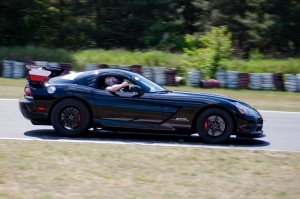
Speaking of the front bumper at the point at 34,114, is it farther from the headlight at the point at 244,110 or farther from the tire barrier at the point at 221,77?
the tire barrier at the point at 221,77

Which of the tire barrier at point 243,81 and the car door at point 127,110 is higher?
the tire barrier at point 243,81

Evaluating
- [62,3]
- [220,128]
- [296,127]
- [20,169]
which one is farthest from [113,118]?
[62,3]

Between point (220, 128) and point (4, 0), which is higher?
point (4, 0)

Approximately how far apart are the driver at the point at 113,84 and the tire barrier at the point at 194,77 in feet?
43.4

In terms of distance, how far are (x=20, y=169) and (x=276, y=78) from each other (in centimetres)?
1778

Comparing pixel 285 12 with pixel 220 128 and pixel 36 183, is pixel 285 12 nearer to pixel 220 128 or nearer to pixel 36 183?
pixel 220 128

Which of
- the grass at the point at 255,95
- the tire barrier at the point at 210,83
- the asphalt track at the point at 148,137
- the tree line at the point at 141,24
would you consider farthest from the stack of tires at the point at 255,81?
the tree line at the point at 141,24

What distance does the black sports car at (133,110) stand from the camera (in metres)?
10.7

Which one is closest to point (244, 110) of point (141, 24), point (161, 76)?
point (161, 76)

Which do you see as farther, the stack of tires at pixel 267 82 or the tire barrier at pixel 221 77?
the tire barrier at pixel 221 77

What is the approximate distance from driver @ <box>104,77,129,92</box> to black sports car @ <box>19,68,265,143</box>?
0.07 metres

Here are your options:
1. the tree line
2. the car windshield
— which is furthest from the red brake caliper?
the tree line

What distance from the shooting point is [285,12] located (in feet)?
125

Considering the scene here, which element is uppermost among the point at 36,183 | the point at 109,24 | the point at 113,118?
the point at 109,24
